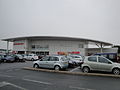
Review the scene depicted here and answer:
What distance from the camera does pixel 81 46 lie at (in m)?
54.7

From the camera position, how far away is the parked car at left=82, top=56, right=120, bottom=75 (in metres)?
9.60

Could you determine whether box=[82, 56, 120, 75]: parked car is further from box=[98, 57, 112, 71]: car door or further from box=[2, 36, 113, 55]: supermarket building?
box=[2, 36, 113, 55]: supermarket building

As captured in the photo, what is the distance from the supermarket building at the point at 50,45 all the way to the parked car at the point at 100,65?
139 ft

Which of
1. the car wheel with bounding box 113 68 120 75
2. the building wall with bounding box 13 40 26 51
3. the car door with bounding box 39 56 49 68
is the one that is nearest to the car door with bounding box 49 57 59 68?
the car door with bounding box 39 56 49 68

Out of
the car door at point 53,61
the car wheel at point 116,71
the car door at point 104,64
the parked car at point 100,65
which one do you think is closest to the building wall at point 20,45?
the car door at point 53,61

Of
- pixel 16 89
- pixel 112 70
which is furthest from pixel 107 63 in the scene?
pixel 16 89

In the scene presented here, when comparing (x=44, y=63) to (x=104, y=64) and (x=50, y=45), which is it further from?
(x=50, y=45)

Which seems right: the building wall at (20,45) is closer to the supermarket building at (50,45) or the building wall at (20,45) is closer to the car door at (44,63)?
the supermarket building at (50,45)

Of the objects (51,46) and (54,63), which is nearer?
(54,63)

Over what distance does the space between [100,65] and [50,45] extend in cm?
4748

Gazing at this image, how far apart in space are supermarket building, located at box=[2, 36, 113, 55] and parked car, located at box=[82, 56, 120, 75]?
139 feet

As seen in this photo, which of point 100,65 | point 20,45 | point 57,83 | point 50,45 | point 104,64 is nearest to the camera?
point 57,83

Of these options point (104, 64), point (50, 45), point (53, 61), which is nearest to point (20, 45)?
point (50, 45)

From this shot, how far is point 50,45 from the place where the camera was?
56.8 m
